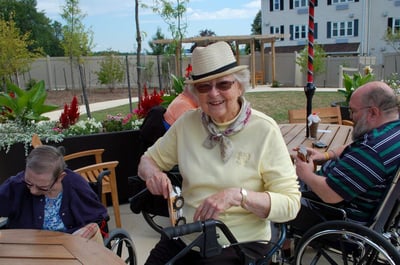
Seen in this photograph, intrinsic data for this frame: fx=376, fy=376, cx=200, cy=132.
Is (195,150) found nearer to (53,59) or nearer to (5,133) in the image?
(5,133)

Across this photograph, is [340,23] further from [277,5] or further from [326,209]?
[326,209]

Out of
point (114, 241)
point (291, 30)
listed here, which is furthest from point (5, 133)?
point (291, 30)

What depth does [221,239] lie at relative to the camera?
1608mm

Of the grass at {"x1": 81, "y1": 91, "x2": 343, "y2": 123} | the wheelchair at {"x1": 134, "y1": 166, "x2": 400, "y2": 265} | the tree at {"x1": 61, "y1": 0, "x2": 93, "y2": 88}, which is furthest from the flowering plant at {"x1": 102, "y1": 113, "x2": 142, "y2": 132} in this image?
the tree at {"x1": 61, "y1": 0, "x2": 93, "y2": 88}

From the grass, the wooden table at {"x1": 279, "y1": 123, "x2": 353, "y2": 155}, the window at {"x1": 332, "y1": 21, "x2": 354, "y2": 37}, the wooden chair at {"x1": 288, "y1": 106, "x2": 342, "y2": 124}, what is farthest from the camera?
the window at {"x1": 332, "y1": 21, "x2": 354, "y2": 37}

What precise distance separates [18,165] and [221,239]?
2.55 m

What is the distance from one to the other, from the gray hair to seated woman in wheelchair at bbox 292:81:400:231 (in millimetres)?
1254

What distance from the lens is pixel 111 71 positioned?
16.3 metres

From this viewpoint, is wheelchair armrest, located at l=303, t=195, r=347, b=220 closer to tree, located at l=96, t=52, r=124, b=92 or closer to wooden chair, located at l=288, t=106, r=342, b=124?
wooden chair, located at l=288, t=106, r=342, b=124

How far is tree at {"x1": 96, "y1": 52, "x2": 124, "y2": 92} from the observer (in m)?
16.2

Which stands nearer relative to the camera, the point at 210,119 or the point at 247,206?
the point at 247,206

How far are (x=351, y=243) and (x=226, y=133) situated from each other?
0.87m

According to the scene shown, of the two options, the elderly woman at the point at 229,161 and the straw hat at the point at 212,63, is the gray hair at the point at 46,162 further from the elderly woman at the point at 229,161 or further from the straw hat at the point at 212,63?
the straw hat at the point at 212,63

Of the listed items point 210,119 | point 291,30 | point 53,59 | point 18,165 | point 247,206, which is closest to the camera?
point 247,206
